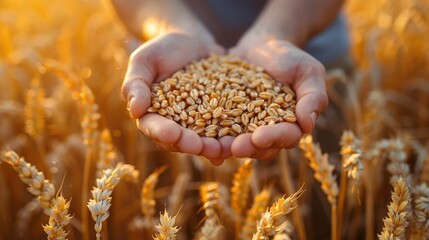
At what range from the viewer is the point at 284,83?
1.17 meters

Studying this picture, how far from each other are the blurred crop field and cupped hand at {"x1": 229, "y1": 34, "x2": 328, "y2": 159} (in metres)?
0.06

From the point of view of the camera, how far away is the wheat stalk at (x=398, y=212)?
0.81m

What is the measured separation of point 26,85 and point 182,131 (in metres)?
1.08

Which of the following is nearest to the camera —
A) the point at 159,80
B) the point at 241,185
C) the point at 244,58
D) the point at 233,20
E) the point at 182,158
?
the point at 241,185

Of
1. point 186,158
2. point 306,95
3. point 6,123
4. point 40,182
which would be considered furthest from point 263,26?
point 6,123

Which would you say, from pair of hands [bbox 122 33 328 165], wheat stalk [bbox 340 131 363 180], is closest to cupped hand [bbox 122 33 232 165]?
pair of hands [bbox 122 33 328 165]

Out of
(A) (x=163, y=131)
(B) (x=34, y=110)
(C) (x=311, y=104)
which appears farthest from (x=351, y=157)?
(B) (x=34, y=110)

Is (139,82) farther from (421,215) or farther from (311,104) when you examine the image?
(421,215)

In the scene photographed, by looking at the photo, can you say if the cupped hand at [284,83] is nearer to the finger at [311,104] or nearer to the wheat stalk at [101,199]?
the finger at [311,104]

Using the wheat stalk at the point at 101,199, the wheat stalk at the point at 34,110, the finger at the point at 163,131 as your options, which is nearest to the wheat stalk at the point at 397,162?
the finger at the point at 163,131

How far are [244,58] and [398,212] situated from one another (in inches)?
24.1

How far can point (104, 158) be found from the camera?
3.48 ft

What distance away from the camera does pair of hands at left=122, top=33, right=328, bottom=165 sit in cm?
92

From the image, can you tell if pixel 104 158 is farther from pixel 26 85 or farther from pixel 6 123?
pixel 26 85
